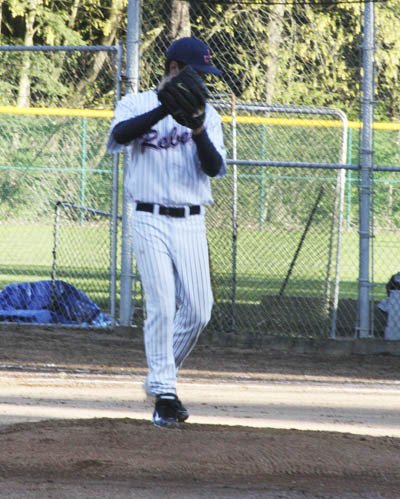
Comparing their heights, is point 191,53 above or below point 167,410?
above

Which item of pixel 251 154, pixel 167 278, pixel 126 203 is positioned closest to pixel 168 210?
pixel 167 278

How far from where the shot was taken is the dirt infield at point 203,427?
17.4ft

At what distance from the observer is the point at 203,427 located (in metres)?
6.33

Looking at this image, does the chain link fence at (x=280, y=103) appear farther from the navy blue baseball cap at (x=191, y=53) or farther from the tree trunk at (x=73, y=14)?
the tree trunk at (x=73, y=14)

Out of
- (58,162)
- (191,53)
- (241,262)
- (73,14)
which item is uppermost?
(73,14)

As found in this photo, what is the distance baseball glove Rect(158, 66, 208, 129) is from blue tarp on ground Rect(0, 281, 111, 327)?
20.0 ft

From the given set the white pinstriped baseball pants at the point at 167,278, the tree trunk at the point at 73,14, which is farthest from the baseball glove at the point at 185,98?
the tree trunk at the point at 73,14

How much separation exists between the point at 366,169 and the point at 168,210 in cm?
499

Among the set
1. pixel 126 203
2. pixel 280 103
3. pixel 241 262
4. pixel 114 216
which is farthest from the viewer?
pixel 241 262

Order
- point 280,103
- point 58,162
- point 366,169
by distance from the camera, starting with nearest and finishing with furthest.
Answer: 1. point 366,169
2. point 280,103
3. point 58,162

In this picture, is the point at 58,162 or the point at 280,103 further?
the point at 58,162

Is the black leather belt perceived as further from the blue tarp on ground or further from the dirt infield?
the blue tarp on ground

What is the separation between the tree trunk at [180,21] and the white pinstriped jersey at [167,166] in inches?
262

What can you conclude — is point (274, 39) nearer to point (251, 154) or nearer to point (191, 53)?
point (251, 154)
